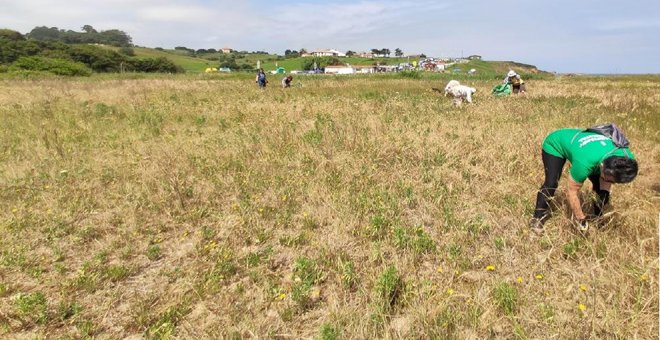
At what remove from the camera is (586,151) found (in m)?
3.48

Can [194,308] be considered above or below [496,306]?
below

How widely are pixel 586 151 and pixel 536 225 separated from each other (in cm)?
95

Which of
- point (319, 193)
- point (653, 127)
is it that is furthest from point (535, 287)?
point (653, 127)

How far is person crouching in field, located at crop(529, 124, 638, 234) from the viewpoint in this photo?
3.12 meters

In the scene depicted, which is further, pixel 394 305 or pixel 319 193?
pixel 319 193

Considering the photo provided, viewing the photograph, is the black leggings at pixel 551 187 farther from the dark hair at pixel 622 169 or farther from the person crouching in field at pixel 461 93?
the person crouching in field at pixel 461 93

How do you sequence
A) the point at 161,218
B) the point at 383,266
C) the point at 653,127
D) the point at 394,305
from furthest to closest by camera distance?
the point at 653,127, the point at 161,218, the point at 383,266, the point at 394,305

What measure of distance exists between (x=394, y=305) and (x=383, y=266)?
0.50 metres

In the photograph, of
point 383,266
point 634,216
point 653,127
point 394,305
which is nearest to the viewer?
point 394,305

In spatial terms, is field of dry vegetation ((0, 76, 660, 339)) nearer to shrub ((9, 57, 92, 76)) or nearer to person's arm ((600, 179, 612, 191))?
person's arm ((600, 179, 612, 191))

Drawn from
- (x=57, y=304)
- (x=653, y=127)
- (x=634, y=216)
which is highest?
(x=653, y=127)

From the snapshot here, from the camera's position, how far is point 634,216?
382 cm

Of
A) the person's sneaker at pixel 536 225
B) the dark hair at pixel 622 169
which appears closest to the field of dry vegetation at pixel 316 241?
the person's sneaker at pixel 536 225

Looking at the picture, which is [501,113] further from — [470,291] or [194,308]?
[194,308]
